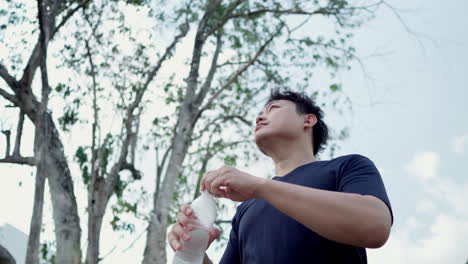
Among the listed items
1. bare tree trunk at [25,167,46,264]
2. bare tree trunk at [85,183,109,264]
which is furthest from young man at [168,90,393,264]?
bare tree trunk at [85,183,109,264]

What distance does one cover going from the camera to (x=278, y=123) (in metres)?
2.03

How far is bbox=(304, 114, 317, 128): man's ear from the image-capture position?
2144 millimetres

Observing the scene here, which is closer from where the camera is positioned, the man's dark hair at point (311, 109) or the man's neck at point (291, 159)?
the man's neck at point (291, 159)

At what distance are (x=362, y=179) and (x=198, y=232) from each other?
20.1 inches

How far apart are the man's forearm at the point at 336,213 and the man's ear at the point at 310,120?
2.50ft

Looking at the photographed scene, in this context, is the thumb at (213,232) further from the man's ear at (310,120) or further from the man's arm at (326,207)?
the man's ear at (310,120)

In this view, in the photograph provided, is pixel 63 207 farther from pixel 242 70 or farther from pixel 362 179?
pixel 362 179

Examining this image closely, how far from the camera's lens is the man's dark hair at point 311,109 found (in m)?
2.23

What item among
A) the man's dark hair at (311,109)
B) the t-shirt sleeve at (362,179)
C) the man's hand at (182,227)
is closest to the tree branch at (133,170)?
the man's dark hair at (311,109)

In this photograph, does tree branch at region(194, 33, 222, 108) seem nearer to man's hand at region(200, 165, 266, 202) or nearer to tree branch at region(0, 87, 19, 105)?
tree branch at region(0, 87, 19, 105)

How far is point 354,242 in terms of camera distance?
138cm

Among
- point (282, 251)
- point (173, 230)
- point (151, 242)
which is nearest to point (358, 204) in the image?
point (282, 251)

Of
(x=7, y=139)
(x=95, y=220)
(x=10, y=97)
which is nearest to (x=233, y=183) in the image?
(x=7, y=139)

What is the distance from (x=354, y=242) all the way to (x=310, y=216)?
132mm
